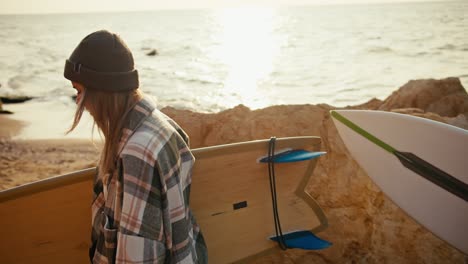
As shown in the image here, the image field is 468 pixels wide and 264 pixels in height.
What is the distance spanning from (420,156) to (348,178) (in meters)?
0.51

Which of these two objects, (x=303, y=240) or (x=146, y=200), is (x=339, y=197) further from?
(x=146, y=200)

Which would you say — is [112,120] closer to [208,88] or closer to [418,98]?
[418,98]

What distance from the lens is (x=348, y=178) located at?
3.34 metres

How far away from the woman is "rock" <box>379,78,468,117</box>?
10.3ft

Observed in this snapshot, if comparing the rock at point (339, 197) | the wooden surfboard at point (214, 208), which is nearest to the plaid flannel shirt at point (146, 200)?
the wooden surfboard at point (214, 208)

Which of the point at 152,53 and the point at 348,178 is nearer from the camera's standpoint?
the point at 348,178

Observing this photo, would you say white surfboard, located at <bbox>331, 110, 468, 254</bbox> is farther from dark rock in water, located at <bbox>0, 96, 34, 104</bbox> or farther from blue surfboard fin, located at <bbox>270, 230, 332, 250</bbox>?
dark rock in water, located at <bbox>0, 96, 34, 104</bbox>

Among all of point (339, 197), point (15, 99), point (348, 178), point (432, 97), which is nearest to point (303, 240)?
point (339, 197)

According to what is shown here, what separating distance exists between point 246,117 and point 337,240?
1.29m

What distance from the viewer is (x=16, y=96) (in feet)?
53.0

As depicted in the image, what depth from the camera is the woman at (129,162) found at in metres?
1.77

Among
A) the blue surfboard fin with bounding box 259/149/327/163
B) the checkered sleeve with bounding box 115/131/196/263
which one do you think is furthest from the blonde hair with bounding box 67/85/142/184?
the blue surfboard fin with bounding box 259/149/327/163

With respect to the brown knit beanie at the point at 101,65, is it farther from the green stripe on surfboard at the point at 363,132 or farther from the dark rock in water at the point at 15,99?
the dark rock in water at the point at 15,99

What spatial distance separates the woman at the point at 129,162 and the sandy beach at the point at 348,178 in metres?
0.78
